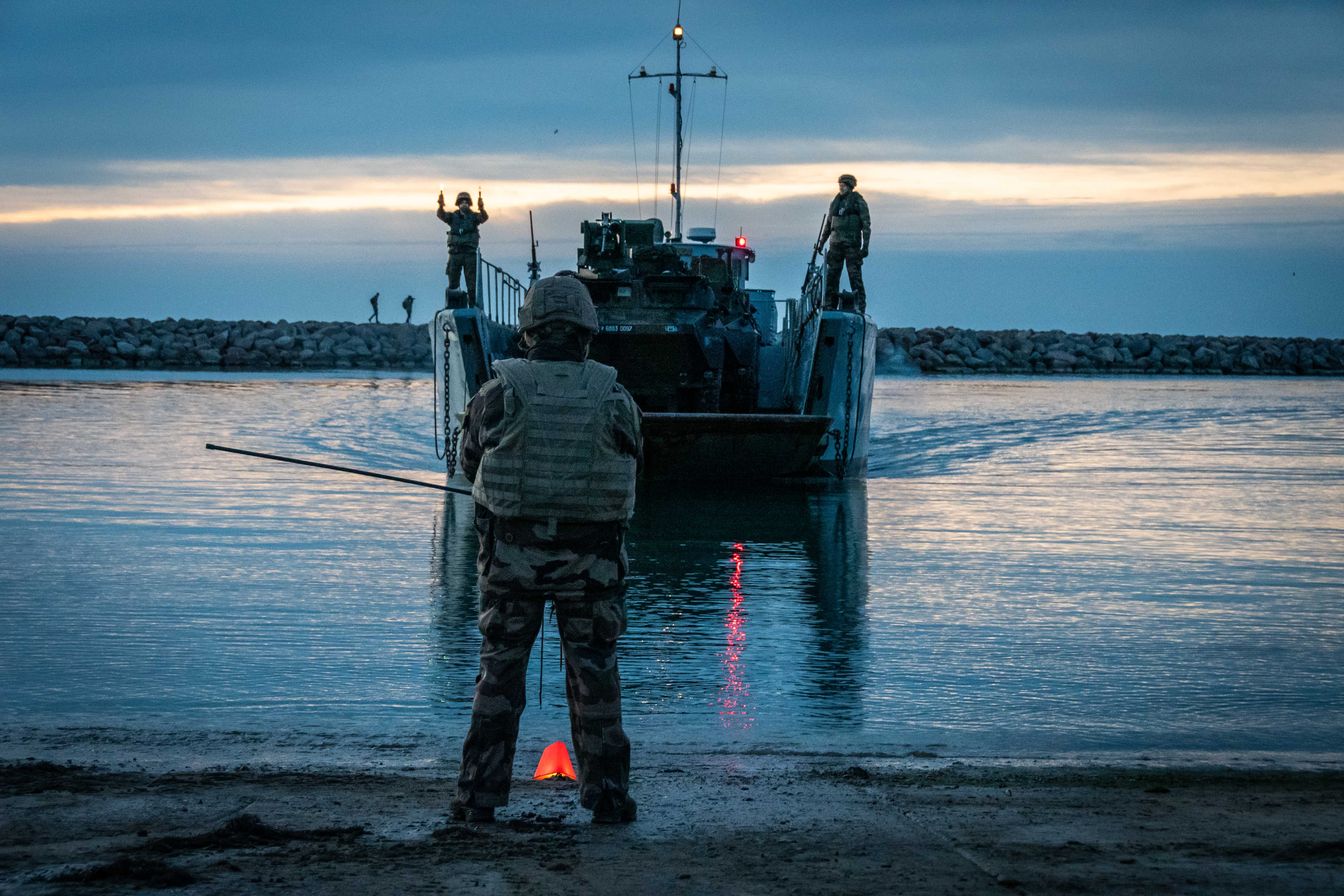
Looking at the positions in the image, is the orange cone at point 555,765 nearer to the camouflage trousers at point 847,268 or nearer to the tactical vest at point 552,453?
the tactical vest at point 552,453

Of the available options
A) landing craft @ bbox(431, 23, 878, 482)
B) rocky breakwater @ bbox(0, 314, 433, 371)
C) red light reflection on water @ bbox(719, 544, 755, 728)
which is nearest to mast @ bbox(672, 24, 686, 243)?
landing craft @ bbox(431, 23, 878, 482)

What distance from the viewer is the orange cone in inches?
177

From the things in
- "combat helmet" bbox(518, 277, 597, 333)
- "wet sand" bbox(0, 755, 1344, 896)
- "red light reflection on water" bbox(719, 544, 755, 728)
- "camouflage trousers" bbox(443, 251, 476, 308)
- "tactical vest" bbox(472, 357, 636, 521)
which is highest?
"camouflage trousers" bbox(443, 251, 476, 308)

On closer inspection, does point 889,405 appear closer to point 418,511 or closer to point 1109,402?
point 1109,402

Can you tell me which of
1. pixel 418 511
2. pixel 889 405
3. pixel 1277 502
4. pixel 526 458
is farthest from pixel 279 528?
pixel 889 405

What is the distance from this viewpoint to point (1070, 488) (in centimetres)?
1369

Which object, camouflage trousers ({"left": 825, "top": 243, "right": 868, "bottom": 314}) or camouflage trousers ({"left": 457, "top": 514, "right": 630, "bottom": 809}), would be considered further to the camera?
camouflage trousers ({"left": 825, "top": 243, "right": 868, "bottom": 314})

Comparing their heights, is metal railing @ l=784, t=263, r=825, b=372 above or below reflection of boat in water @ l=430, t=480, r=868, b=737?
above

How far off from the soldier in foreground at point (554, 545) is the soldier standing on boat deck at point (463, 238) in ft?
35.3

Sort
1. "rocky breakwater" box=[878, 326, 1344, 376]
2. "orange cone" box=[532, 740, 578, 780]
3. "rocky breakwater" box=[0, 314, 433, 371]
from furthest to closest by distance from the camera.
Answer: "rocky breakwater" box=[878, 326, 1344, 376] → "rocky breakwater" box=[0, 314, 433, 371] → "orange cone" box=[532, 740, 578, 780]

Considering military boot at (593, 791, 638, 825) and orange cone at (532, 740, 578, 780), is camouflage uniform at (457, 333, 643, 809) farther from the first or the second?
orange cone at (532, 740, 578, 780)

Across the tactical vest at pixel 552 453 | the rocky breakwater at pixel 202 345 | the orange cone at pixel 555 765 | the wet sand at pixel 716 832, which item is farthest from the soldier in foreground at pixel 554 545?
the rocky breakwater at pixel 202 345

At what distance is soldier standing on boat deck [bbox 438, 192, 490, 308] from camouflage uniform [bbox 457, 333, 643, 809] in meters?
10.8

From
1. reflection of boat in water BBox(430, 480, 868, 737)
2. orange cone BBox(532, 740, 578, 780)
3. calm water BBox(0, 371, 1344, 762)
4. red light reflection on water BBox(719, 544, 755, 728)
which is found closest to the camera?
orange cone BBox(532, 740, 578, 780)
